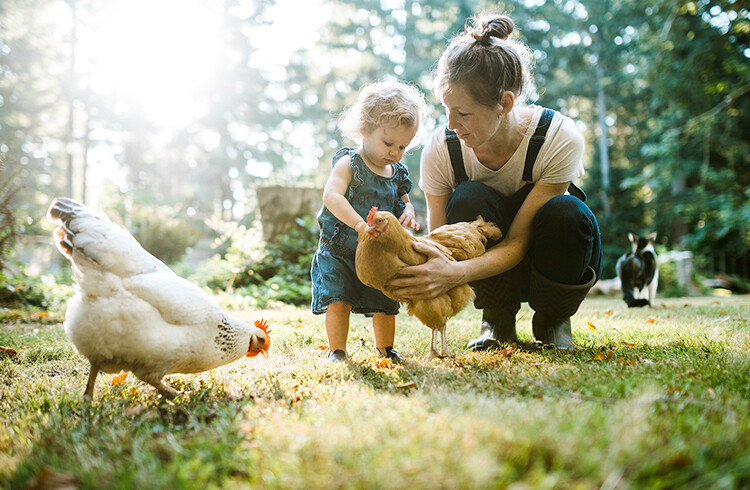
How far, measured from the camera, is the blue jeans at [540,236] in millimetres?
2422

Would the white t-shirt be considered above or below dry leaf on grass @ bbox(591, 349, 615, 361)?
above

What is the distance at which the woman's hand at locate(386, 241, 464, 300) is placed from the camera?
222 centimetres

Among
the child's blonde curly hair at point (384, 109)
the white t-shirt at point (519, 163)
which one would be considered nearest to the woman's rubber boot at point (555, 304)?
the white t-shirt at point (519, 163)

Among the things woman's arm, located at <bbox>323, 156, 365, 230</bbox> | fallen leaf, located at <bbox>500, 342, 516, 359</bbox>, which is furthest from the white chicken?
fallen leaf, located at <bbox>500, 342, 516, 359</bbox>

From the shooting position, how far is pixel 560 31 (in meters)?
17.0

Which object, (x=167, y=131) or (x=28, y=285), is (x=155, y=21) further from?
(x=28, y=285)

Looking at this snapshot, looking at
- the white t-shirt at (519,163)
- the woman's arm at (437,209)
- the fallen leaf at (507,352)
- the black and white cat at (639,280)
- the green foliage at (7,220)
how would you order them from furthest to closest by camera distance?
the black and white cat at (639,280) → the green foliage at (7,220) → the woman's arm at (437,209) → the white t-shirt at (519,163) → the fallen leaf at (507,352)

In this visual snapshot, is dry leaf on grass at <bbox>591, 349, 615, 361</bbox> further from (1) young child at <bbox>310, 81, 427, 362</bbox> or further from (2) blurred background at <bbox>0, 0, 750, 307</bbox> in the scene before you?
(2) blurred background at <bbox>0, 0, 750, 307</bbox>

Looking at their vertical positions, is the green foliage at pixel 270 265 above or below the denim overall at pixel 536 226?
below

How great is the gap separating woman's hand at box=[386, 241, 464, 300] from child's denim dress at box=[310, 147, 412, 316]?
0.44 metres

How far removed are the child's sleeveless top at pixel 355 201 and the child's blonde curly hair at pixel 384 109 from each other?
18cm

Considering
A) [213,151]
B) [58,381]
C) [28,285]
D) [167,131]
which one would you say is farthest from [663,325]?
[167,131]

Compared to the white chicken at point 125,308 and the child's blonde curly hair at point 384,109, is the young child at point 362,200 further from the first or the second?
the white chicken at point 125,308

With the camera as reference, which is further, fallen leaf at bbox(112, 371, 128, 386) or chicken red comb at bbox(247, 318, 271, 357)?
chicken red comb at bbox(247, 318, 271, 357)
